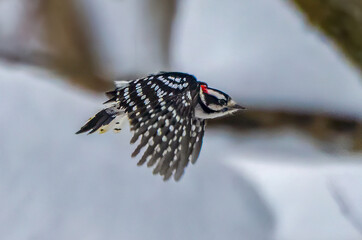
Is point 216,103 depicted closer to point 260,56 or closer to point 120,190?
point 120,190

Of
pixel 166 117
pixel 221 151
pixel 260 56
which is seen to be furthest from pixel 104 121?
pixel 260 56

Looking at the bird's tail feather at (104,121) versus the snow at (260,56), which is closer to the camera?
the bird's tail feather at (104,121)

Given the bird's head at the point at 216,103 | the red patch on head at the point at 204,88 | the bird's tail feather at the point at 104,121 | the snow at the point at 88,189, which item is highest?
the red patch on head at the point at 204,88

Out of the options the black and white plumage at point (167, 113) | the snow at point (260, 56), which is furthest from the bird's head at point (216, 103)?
the snow at point (260, 56)

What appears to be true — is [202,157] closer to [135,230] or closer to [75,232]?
[135,230]

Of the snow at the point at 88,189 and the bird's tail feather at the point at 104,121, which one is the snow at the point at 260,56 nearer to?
the snow at the point at 88,189

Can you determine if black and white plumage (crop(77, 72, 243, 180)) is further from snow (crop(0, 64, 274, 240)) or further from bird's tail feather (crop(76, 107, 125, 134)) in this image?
snow (crop(0, 64, 274, 240))

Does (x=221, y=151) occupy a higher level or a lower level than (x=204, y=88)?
lower

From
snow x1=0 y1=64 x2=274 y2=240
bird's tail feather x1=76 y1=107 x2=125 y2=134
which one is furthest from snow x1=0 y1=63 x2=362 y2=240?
bird's tail feather x1=76 y1=107 x2=125 y2=134
